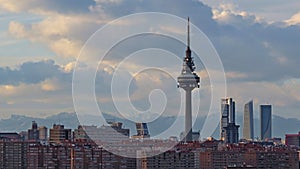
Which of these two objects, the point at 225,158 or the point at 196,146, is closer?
the point at 225,158

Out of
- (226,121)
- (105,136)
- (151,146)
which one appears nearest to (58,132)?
(105,136)

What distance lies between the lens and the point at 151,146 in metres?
42.8

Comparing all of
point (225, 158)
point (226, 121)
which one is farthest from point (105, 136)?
point (226, 121)

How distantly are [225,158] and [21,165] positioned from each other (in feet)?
30.9

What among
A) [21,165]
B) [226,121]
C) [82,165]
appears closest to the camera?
[82,165]

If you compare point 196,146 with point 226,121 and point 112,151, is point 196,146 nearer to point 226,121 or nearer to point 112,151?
point 112,151

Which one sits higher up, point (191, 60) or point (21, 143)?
point (191, 60)

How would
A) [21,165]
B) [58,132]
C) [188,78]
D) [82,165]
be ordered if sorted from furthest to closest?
1. [188,78]
2. [58,132]
3. [21,165]
4. [82,165]

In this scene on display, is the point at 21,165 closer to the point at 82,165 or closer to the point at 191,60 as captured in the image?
the point at 82,165

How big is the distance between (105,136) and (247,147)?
7.06 meters

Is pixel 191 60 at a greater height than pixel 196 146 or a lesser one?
greater

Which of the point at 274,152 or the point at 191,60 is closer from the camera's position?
the point at 274,152

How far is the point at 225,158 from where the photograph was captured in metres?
43.5

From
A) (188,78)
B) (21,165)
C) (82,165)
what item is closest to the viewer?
(82,165)
